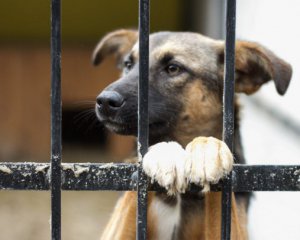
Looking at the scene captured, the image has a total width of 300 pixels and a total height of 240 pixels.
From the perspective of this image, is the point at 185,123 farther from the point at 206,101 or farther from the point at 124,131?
the point at 124,131

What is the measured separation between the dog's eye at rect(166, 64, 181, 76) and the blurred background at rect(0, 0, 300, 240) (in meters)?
0.88

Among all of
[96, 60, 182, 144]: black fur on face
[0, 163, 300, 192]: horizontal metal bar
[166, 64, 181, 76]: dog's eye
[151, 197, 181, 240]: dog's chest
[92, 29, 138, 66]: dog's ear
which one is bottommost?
[151, 197, 181, 240]: dog's chest

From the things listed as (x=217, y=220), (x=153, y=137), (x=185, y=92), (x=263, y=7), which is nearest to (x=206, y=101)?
(x=185, y=92)

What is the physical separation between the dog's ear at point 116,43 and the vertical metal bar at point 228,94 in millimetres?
1897

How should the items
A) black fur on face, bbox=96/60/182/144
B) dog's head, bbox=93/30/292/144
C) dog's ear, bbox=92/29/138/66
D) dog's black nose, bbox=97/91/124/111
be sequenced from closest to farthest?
dog's black nose, bbox=97/91/124/111 < black fur on face, bbox=96/60/182/144 < dog's head, bbox=93/30/292/144 < dog's ear, bbox=92/29/138/66

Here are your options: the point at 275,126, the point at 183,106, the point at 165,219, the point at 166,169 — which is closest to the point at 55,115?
the point at 166,169

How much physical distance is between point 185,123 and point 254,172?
4.37ft

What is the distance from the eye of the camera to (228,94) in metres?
1.83

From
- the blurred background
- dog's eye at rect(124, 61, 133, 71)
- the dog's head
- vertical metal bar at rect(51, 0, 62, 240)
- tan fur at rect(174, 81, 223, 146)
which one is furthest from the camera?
the blurred background

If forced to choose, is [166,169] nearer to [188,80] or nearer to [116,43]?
[188,80]

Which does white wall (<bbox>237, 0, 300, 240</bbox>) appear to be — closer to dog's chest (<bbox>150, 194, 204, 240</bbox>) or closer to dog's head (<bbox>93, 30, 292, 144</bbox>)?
dog's head (<bbox>93, 30, 292, 144</bbox>)

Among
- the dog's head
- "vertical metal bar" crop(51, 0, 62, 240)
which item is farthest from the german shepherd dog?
"vertical metal bar" crop(51, 0, 62, 240)

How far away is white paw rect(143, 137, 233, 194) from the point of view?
183cm

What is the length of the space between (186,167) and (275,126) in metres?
2.68
